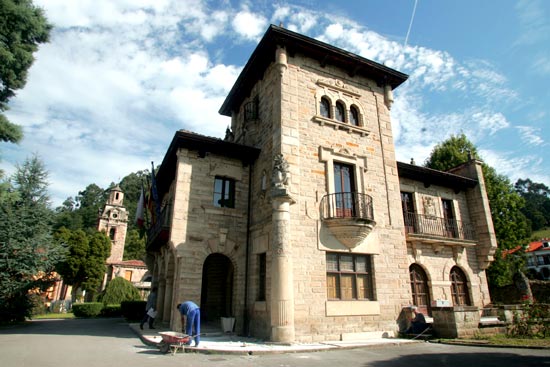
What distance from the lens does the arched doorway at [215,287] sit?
1495 cm

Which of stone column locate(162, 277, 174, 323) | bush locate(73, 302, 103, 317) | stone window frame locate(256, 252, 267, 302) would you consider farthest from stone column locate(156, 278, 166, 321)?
bush locate(73, 302, 103, 317)

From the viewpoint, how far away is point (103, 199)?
7444 cm

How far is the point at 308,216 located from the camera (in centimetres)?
1138

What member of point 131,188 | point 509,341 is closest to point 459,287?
point 509,341

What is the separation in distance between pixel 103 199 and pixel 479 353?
80370 millimetres

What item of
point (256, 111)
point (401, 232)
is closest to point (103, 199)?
A: point (256, 111)

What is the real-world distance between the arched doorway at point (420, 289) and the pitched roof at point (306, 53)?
9.00 metres

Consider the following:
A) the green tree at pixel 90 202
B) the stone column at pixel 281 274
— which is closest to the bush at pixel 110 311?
the stone column at pixel 281 274

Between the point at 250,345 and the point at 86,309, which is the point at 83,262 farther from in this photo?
the point at 250,345

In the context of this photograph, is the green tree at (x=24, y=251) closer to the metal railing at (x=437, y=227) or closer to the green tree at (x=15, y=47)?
the green tree at (x=15, y=47)

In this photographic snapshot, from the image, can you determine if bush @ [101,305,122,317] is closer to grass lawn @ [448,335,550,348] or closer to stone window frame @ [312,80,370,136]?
stone window frame @ [312,80,370,136]

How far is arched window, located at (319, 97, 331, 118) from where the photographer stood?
13523mm

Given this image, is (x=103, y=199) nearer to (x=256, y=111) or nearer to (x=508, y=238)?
(x=256, y=111)

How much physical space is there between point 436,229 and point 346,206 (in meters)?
6.66
